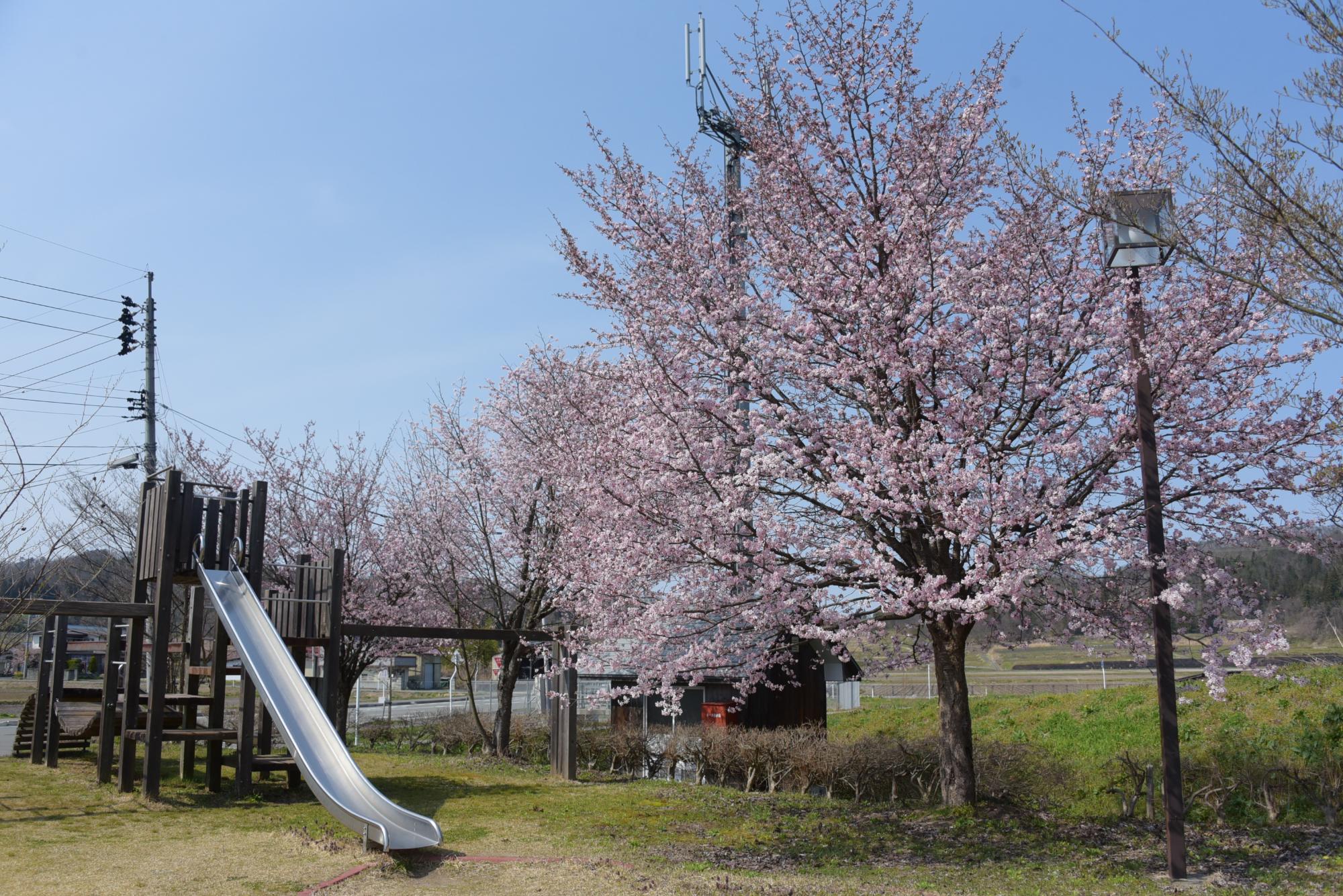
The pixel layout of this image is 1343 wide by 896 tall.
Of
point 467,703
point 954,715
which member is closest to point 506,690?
point 954,715

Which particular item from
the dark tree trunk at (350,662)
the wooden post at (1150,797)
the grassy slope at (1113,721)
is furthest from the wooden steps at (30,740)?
the wooden post at (1150,797)

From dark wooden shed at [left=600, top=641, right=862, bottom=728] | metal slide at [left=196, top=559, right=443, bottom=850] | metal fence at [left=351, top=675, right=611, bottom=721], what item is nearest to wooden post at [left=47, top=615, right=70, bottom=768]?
metal slide at [left=196, top=559, right=443, bottom=850]

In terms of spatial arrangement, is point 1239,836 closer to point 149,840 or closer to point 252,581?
point 149,840

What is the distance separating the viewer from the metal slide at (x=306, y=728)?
27.3ft

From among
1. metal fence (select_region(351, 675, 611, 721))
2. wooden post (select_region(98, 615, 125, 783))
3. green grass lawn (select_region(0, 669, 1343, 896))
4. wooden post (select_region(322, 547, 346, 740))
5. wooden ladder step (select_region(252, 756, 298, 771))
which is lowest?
metal fence (select_region(351, 675, 611, 721))

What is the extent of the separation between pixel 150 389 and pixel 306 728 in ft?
55.3

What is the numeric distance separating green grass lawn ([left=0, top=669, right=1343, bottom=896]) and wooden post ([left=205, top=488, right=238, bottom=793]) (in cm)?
34

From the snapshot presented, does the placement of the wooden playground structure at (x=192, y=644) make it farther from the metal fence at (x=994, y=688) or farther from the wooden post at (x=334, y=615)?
the metal fence at (x=994, y=688)

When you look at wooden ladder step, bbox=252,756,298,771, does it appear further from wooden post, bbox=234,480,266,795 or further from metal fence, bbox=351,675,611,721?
metal fence, bbox=351,675,611,721

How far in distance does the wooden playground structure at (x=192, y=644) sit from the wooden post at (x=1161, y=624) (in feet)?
27.2

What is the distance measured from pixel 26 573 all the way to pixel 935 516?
38.5ft

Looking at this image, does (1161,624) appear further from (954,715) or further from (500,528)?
(500,528)

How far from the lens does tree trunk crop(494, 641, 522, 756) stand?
17.0 meters

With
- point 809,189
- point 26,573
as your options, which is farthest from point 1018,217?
point 26,573
